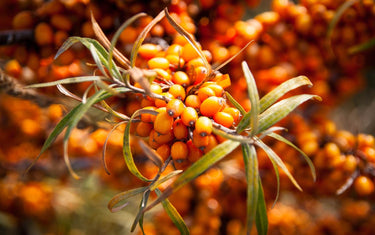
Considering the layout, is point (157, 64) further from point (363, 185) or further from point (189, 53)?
point (363, 185)

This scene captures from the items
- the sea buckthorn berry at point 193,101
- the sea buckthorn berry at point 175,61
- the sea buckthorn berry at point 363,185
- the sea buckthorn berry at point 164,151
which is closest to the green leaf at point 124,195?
the sea buckthorn berry at point 164,151

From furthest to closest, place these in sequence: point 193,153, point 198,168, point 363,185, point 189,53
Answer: point 363,185
point 189,53
point 193,153
point 198,168

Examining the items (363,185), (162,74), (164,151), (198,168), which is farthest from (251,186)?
(363,185)

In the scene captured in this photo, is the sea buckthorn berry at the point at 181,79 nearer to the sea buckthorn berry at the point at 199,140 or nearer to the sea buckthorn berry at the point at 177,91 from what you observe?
the sea buckthorn berry at the point at 177,91

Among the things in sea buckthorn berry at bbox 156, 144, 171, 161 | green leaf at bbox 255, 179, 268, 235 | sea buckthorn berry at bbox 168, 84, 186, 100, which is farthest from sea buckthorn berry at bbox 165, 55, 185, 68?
green leaf at bbox 255, 179, 268, 235

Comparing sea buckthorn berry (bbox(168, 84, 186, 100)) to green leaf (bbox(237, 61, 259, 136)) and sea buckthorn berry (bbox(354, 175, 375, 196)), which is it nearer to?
green leaf (bbox(237, 61, 259, 136))

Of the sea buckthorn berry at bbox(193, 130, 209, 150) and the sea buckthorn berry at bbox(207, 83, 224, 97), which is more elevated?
the sea buckthorn berry at bbox(207, 83, 224, 97)
